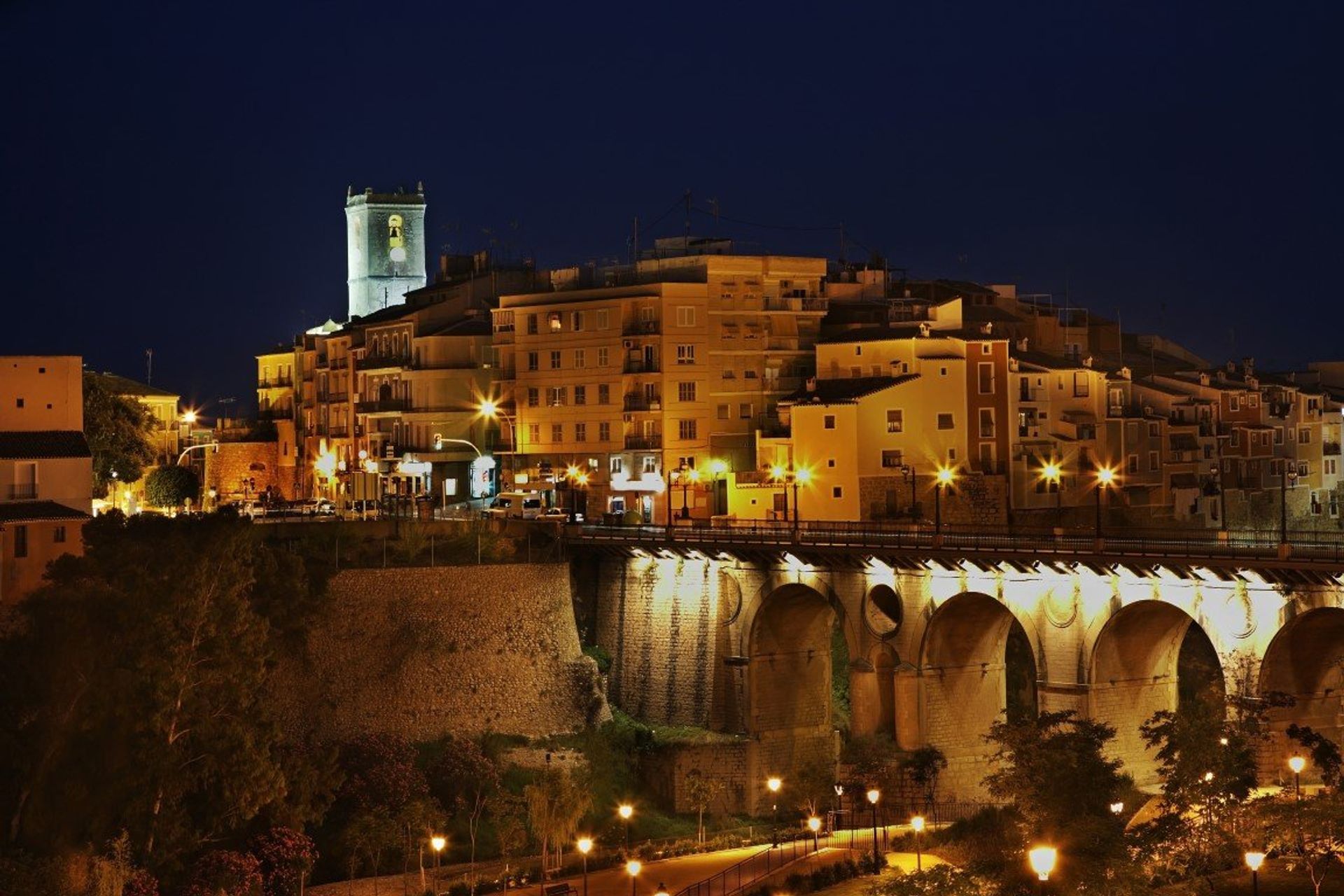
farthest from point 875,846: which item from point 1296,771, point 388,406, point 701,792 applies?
point 388,406

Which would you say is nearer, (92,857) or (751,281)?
(92,857)

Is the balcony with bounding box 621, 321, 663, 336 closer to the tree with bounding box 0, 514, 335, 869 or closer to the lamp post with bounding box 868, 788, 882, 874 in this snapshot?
the lamp post with bounding box 868, 788, 882, 874

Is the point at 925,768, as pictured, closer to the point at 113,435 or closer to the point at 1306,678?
the point at 1306,678

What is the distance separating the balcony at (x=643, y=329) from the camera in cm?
8694

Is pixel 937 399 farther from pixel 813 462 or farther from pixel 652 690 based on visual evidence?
pixel 652 690

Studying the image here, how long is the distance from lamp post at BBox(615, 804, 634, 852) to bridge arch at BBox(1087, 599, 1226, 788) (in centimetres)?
1297

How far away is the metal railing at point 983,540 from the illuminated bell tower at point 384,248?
61.3m

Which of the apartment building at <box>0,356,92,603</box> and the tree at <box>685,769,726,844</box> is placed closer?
the tree at <box>685,769,726,844</box>

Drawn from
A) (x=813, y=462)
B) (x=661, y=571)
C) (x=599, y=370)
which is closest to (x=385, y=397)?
(x=599, y=370)

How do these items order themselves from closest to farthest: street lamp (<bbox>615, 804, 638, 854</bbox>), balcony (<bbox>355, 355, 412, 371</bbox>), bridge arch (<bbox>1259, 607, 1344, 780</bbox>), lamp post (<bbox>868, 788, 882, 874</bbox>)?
1. lamp post (<bbox>868, 788, 882, 874</bbox>)
2. bridge arch (<bbox>1259, 607, 1344, 780</bbox>)
3. street lamp (<bbox>615, 804, 638, 854</bbox>)
4. balcony (<bbox>355, 355, 412, 371</bbox>)

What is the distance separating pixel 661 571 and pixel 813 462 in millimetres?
13470

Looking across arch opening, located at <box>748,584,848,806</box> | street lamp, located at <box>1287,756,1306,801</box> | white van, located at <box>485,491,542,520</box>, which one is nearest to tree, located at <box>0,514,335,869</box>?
arch opening, located at <box>748,584,848,806</box>

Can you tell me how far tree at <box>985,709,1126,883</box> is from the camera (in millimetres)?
42406

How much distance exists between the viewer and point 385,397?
97938mm
